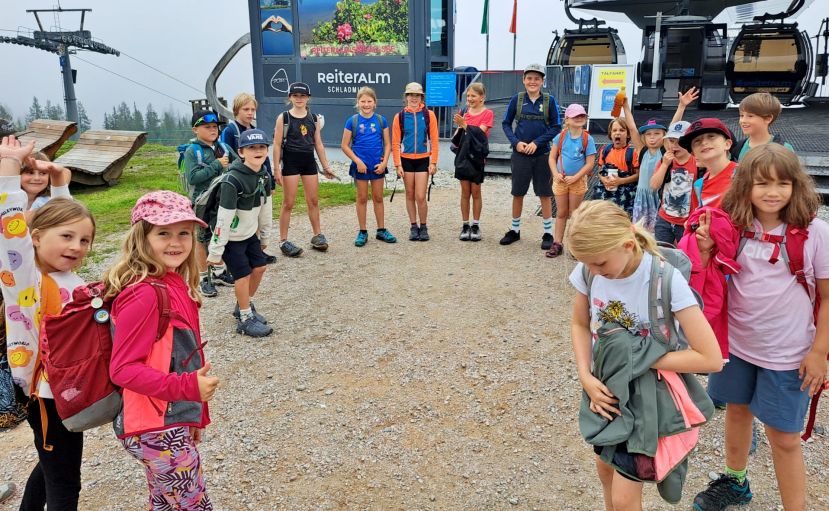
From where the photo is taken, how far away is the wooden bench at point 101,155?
11.6 metres

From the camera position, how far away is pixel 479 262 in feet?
22.3

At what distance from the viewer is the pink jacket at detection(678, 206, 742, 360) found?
235 centimetres

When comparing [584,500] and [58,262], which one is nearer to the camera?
[58,262]

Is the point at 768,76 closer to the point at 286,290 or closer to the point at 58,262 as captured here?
the point at 286,290

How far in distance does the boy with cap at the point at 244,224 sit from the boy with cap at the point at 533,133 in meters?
3.26

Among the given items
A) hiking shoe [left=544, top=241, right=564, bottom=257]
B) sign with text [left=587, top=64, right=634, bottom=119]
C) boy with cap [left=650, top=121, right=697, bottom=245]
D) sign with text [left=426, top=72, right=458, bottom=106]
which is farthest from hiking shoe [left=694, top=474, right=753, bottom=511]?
sign with text [left=426, top=72, right=458, bottom=106]

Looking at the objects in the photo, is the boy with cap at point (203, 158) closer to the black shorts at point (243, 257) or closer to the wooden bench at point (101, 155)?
the black shorts at point (243, 257)

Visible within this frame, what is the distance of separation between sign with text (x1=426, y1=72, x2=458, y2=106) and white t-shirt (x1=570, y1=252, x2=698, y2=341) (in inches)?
410

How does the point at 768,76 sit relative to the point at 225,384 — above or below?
above

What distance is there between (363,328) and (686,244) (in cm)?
309

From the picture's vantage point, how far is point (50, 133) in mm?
11664

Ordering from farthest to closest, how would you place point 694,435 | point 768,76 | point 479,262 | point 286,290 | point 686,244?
point 768,76 < point 479,262 < point 286,290 < point 686,244 < point 694,435

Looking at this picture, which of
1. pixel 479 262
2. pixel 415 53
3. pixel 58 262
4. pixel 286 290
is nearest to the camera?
pixel 58 262

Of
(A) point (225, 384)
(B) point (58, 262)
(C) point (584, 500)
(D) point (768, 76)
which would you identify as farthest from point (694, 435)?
(D) point (768, 76)
